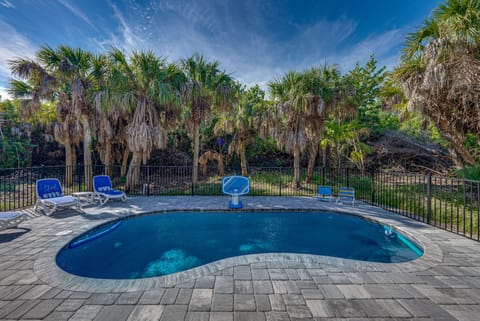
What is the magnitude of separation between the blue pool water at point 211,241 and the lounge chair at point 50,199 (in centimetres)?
172

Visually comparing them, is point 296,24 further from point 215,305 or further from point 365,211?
point 215,305

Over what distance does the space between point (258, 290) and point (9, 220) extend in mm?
5655

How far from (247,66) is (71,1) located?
7.80 m

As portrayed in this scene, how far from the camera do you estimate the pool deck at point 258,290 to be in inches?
83.3

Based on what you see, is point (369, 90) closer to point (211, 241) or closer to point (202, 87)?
point (202, 87)

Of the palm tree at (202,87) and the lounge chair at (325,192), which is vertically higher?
the palm tree at (202,87)

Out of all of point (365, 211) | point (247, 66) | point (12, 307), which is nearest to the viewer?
point (12, 307)

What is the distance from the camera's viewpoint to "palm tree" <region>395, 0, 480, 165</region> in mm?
5781

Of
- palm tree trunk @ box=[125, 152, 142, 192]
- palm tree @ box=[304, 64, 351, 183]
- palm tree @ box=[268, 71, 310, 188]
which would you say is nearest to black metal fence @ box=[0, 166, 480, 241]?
palm tree trunk @ box=[125, 152, 142, 192]

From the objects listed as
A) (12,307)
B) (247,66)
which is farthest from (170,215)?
(247,66)

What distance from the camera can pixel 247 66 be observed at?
11602 mm

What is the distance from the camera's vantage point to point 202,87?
9734 mm

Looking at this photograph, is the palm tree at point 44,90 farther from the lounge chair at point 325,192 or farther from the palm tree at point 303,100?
the lounge chair at point 325,192

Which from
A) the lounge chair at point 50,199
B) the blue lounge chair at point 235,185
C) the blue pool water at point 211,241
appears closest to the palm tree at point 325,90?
the blue lounge chair at point 235,185
